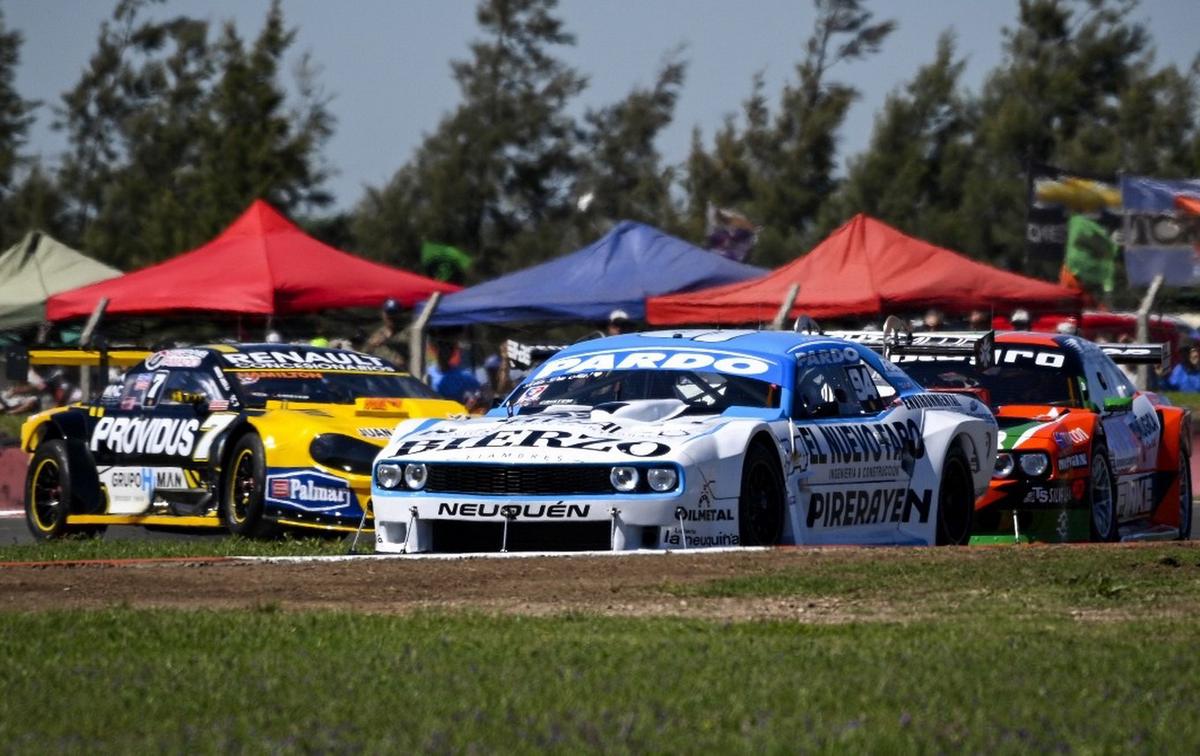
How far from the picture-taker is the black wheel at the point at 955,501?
1239 cm

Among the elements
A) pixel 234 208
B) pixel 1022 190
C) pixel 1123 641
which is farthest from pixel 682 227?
pixel 1123 641

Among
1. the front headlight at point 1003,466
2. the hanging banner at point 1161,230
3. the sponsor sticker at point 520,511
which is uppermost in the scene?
the hanging banner at point 1161,230

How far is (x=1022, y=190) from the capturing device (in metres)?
43.6

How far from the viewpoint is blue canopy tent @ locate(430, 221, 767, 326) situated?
23.5m

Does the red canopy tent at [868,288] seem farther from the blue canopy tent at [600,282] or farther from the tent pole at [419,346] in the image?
the tent pole at [419,346]

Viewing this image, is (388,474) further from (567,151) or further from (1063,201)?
(567,151)

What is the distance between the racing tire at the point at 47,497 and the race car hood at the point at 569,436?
4.22 m

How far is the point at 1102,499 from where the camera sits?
1391 cm

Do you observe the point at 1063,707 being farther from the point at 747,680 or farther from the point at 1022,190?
the point at 1022,190

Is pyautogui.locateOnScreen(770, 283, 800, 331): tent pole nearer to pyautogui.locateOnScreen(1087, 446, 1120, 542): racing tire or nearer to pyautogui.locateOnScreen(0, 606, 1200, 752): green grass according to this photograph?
pyautogui.locateOnScreen(1087, 446, 1120, 542): racing tire

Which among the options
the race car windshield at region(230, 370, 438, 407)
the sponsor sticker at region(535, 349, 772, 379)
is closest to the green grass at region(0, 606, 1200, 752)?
the sponsor sticker at region(535, 349, 772, 379)

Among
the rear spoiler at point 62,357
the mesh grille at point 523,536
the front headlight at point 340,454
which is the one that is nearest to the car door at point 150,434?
the front headlight at point 340,454

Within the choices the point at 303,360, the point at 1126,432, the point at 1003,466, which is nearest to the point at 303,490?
the point at 303,360

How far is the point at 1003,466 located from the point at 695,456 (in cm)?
374
